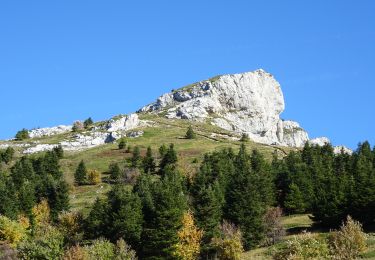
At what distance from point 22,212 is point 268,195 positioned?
48.4 m

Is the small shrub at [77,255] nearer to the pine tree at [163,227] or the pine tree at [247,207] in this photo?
the pine tree at [163,227]

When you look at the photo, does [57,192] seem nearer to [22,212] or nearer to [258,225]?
[22,212]

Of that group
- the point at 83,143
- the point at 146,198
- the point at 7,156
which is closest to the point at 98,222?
the point at 146,198

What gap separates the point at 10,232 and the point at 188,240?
33323 millimetres

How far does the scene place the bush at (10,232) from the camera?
95125mm

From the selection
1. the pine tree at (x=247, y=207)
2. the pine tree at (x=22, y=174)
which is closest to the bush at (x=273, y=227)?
the pine tree at (x=247, y=207)

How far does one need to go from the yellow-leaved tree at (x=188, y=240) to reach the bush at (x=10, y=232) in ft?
99.2

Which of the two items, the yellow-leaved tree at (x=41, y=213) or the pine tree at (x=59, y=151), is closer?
the yellow-leaved tree at (x=41, y=213)

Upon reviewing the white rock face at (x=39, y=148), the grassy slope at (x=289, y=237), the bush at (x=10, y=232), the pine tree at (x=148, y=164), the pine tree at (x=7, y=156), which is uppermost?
the white rock face at (x=39, y=148)

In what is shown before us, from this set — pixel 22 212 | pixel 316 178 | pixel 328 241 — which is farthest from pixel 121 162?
pixel 328 241

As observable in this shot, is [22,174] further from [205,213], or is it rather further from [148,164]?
[205,213]

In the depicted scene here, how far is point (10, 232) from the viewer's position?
313 feet

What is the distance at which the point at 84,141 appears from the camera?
197 metres

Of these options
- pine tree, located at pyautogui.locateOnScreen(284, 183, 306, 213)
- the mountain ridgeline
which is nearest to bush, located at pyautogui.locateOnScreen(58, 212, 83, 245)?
the mountain ridgeline
